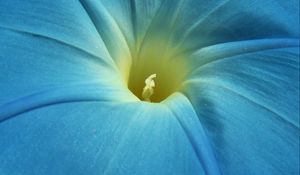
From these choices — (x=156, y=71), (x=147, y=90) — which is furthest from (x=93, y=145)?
(x=156, y=71)

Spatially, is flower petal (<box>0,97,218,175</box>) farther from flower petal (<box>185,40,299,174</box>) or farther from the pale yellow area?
the pale yellow area

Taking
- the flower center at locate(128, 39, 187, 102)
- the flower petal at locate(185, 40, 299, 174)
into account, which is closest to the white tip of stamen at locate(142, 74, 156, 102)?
the flower center at locate(128, 39, 187, 102)

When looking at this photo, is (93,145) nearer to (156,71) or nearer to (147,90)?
(147,90)

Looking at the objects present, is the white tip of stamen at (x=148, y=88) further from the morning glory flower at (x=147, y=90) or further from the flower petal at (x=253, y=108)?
the flower petal at (x=253, y=108)

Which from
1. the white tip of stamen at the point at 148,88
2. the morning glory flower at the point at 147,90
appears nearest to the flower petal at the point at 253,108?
the morning glory flower at the point at 147,90

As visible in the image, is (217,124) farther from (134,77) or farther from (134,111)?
(134,77)

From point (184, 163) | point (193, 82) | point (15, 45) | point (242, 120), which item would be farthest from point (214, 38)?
point (15, 45)
